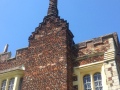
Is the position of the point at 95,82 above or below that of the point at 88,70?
below

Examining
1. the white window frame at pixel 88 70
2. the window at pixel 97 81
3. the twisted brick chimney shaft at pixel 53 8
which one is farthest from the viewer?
the twisted brick chimney shaft at pixel 53 8

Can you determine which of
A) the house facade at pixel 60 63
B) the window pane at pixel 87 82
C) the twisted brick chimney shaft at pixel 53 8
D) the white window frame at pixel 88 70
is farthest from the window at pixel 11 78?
the twisted brick chimney shaft at pixel 53 8

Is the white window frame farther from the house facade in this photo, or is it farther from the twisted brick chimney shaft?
the twisted brick chimney shaft

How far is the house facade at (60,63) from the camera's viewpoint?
11391 mm

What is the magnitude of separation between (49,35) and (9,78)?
346cm

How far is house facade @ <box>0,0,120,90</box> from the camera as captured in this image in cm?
1139

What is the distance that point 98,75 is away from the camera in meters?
11.7

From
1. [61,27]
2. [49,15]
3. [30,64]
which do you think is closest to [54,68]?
[30,64]

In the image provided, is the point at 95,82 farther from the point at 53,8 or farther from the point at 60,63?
the point at 53,8

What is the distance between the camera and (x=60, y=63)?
12.0m

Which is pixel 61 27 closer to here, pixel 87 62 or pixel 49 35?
pixel 49 35

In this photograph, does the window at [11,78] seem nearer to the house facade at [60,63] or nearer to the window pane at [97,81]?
the house facade at [60,63]

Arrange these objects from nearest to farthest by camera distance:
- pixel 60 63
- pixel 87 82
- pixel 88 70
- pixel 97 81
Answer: pixel 97 81 → pixel 87 82 → pixel 88 70 → pixel 60 63

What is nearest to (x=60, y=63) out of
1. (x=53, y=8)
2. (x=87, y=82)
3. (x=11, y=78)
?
(x=87, y=82)
